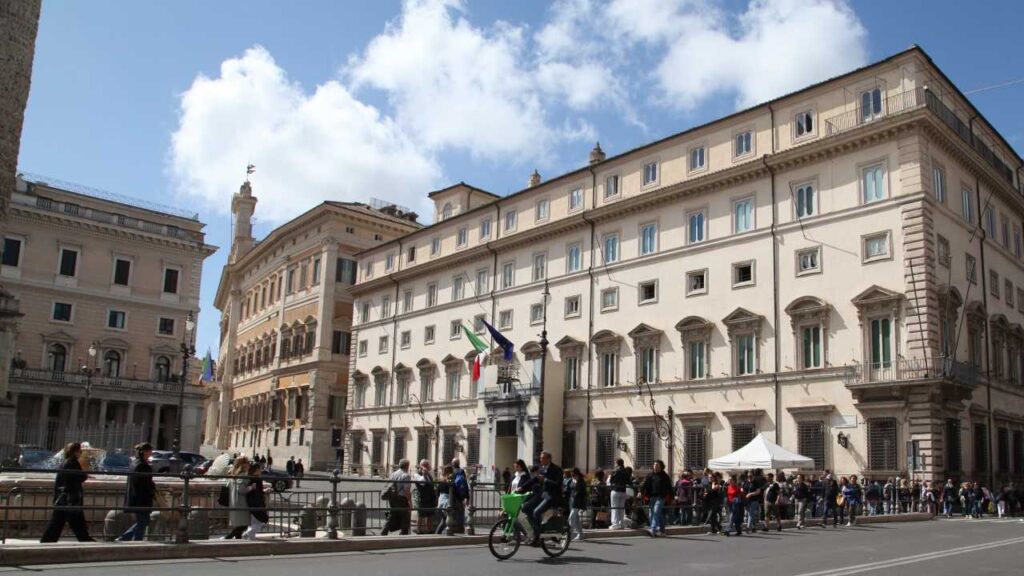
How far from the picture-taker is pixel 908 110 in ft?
107

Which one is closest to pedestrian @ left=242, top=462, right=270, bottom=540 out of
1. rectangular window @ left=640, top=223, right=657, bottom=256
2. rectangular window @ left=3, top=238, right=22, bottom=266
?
rectangular window @ left=640, top=223, right=657, bottom=256

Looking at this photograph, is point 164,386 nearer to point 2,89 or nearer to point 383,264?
point 383,264

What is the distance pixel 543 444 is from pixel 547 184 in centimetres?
1447

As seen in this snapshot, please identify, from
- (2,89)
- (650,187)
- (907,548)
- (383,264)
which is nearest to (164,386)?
(383,264)

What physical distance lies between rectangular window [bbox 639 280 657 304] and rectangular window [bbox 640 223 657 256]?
155cm

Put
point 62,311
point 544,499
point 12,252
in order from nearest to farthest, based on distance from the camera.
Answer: point 544,499
point 12,252
point 62,311

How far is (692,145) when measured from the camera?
41094mm

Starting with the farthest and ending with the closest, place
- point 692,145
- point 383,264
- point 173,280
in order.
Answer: point 173,280
point 383,264
point 692,145

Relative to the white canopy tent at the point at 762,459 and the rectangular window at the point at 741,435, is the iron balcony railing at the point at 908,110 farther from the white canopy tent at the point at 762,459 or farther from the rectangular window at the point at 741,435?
the white canopy tent at the point at 762,459

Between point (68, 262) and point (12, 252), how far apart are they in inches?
144

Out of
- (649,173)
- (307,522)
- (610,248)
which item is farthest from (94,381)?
(307,522)

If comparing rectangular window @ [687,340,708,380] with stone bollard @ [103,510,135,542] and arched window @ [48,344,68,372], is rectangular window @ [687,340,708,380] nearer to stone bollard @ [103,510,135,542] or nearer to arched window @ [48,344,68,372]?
stone bollard @ [103,510,135,542]

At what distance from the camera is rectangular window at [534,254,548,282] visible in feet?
158

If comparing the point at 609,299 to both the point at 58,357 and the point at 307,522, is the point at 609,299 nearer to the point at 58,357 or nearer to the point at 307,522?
the point at 307,522
